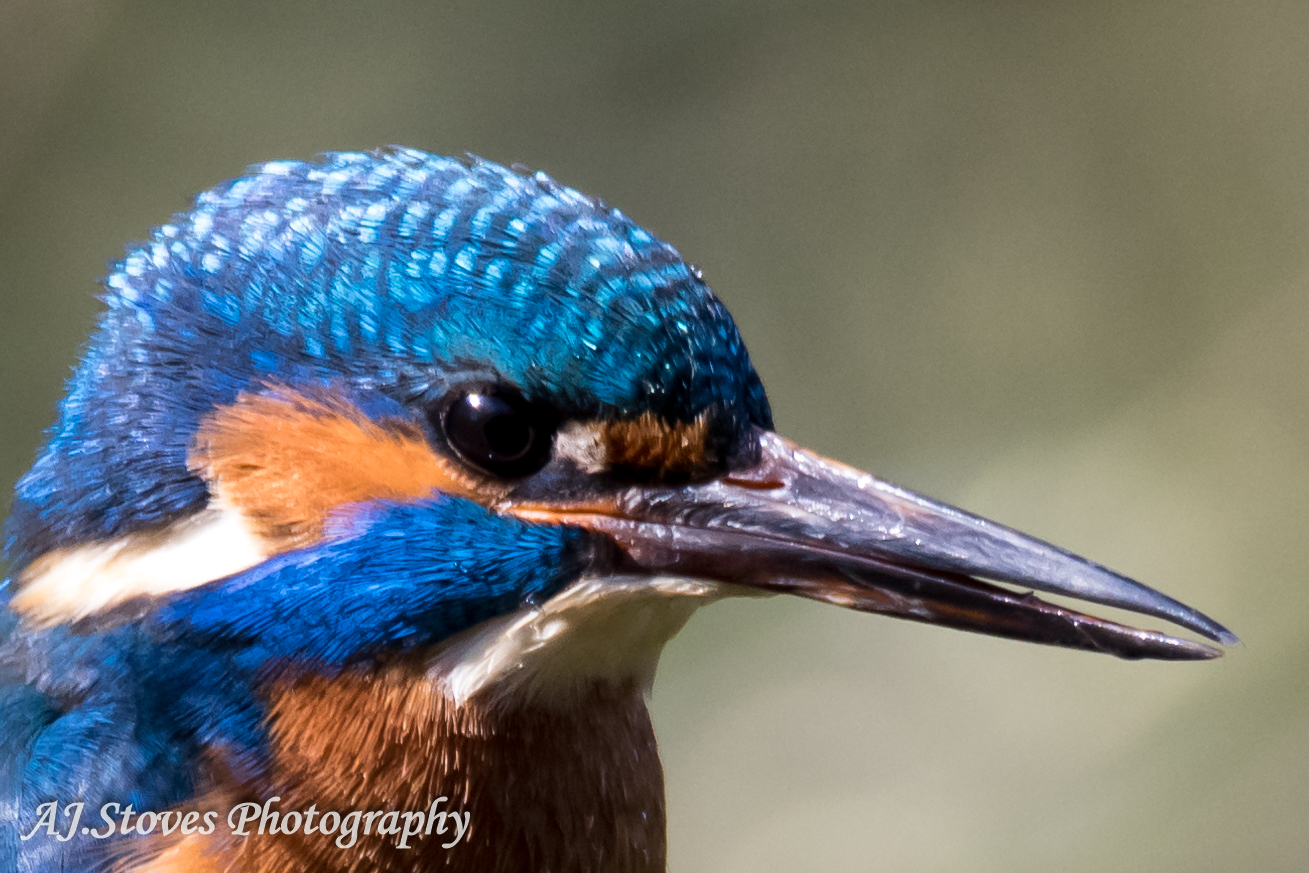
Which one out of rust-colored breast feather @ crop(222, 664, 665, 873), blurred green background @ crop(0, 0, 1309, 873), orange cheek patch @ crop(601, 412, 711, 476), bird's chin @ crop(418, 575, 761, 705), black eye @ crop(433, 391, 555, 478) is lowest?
rust-colored breast feather @ crop(222, 664, 665, 873)

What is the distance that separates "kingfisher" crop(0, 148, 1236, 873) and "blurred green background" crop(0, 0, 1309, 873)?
2132 mm

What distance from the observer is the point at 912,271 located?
3803 millimetres

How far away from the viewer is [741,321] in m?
3.56

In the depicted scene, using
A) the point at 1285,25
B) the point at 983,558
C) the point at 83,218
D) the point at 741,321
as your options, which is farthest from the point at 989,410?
the point at 983,558

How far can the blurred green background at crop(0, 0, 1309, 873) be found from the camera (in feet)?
10.5

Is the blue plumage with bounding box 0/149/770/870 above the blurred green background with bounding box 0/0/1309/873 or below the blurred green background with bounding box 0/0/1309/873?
below

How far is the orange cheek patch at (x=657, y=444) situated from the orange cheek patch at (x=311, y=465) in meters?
0.12

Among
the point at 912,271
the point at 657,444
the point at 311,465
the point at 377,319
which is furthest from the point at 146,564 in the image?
the point at 912,271

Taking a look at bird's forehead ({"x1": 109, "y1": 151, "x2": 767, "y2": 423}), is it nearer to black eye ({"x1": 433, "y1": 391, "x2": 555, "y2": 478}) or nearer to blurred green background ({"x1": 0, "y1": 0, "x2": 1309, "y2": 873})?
black eye ({"x1": 433, "y1": 391, "x2": 555, "y2": 478})

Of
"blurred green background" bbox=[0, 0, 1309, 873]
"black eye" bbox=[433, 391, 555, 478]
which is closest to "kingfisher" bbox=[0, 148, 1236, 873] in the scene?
"black eye" bbox=[433, 391, 555, 478]

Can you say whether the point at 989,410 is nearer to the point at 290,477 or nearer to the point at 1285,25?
the point at 1285,25

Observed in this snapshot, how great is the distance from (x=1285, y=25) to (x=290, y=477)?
3.81m

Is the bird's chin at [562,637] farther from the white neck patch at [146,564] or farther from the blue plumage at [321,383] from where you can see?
the white neck patch at [146,564]

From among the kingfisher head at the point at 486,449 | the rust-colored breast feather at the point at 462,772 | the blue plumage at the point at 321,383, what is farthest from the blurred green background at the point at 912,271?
the blue plumage at the point at 321,383
